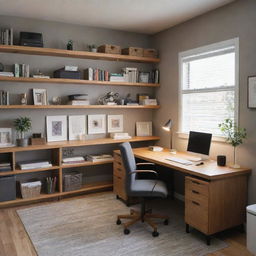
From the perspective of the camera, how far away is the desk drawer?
2.86 m

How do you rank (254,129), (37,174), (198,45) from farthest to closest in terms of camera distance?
(37,174) → (198,45) → (254,129)

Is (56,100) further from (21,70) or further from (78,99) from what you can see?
(21,70)

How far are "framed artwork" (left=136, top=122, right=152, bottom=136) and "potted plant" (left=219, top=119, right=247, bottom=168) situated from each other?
1.61 m

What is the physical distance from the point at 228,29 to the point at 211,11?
1.35 ft

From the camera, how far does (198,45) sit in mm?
3871

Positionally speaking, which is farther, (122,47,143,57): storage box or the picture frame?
(122,47,143,57): storage box

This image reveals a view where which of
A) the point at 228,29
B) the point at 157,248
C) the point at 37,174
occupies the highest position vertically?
the point at 228,29

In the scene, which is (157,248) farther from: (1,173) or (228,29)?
(228,29)

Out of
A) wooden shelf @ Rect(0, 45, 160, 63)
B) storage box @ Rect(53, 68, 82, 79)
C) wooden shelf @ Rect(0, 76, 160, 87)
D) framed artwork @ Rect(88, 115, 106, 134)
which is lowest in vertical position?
framed artwork @ Rect(88, 115, 106, 134)

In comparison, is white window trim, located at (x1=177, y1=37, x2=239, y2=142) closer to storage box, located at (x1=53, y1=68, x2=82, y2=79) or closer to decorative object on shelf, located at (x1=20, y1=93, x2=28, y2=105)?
storage box, located at (x1=53, y1=68, x2=82, y2=79)

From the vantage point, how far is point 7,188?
3.72m

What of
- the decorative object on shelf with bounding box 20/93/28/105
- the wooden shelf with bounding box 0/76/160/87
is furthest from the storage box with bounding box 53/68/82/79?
the decorative object on shelf with bounding box 20/93/28/105

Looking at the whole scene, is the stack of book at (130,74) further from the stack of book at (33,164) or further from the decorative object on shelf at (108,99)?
the stack of book at (33,164)

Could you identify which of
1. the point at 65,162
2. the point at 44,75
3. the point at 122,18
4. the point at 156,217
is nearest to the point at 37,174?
the point at 65,162
